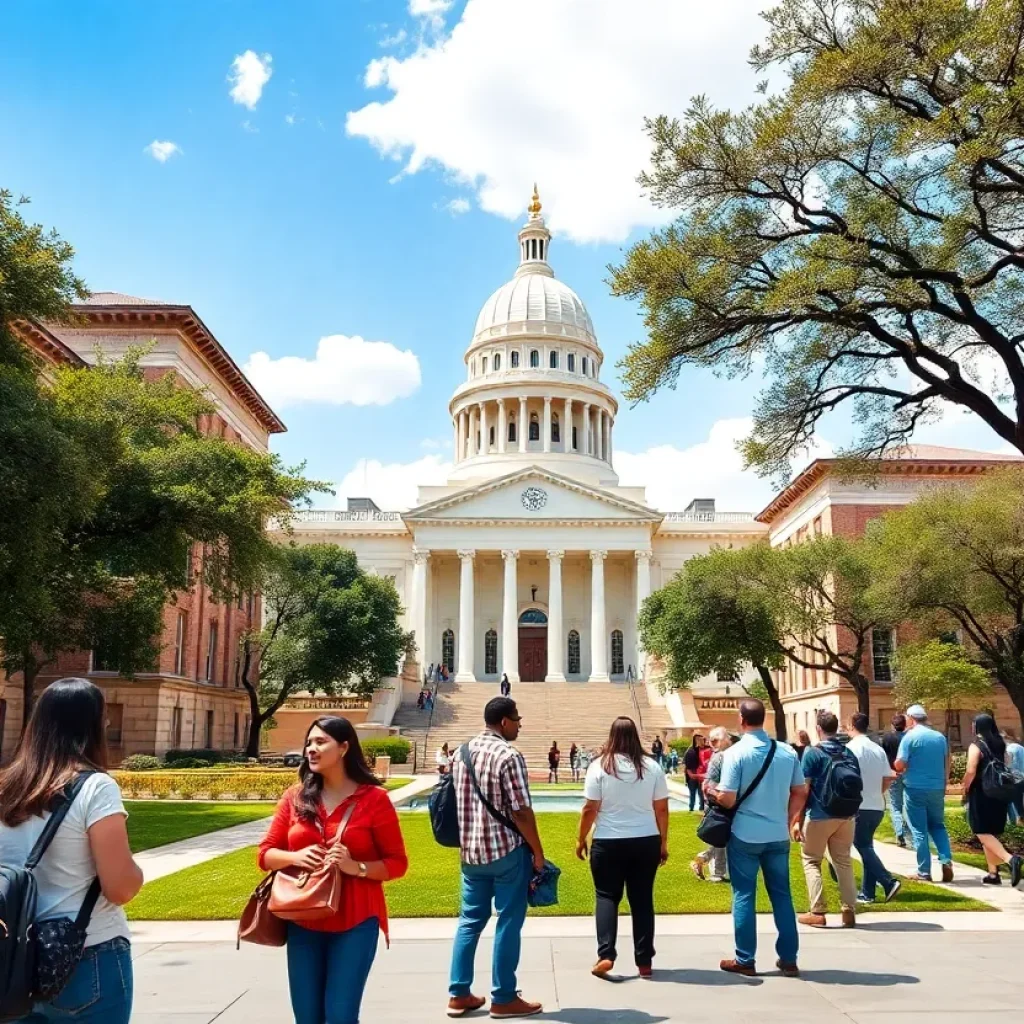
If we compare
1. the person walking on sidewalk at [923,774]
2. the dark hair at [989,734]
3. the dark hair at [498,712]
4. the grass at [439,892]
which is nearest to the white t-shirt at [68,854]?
the dark hair at [498,712]

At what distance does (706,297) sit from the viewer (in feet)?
58.3

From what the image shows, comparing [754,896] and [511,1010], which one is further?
[754,896]

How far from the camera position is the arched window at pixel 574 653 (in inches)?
2795

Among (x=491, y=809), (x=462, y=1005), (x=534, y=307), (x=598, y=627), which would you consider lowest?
(x=462, y=1005)

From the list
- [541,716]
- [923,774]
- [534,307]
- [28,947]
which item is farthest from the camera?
[534,307]

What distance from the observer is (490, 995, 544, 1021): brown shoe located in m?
7.26

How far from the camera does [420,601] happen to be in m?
68.2

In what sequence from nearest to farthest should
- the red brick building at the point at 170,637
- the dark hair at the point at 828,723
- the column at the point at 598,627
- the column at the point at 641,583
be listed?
the dark hair at the point at 828,723 → the red brick building at the point at 170,637 → the column at the point at 598,627 → the column at the point at 641,583

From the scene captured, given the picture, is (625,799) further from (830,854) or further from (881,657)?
(881,657)

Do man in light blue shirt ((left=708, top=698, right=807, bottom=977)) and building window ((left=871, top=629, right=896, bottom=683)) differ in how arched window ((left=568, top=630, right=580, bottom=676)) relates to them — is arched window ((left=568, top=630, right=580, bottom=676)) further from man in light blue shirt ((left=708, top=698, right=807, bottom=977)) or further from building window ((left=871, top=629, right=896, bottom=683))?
man in light blue shirt ((left=708, top=698, right=807, bottom=977))

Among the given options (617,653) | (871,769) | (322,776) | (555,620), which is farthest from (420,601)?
(322,776)

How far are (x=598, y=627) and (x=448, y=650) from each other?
11.1 meters

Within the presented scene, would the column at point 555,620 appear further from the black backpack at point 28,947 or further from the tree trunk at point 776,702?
the black backpack at point 28,947

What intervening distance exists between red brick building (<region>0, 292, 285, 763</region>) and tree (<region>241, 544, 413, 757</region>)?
2.04 metres
